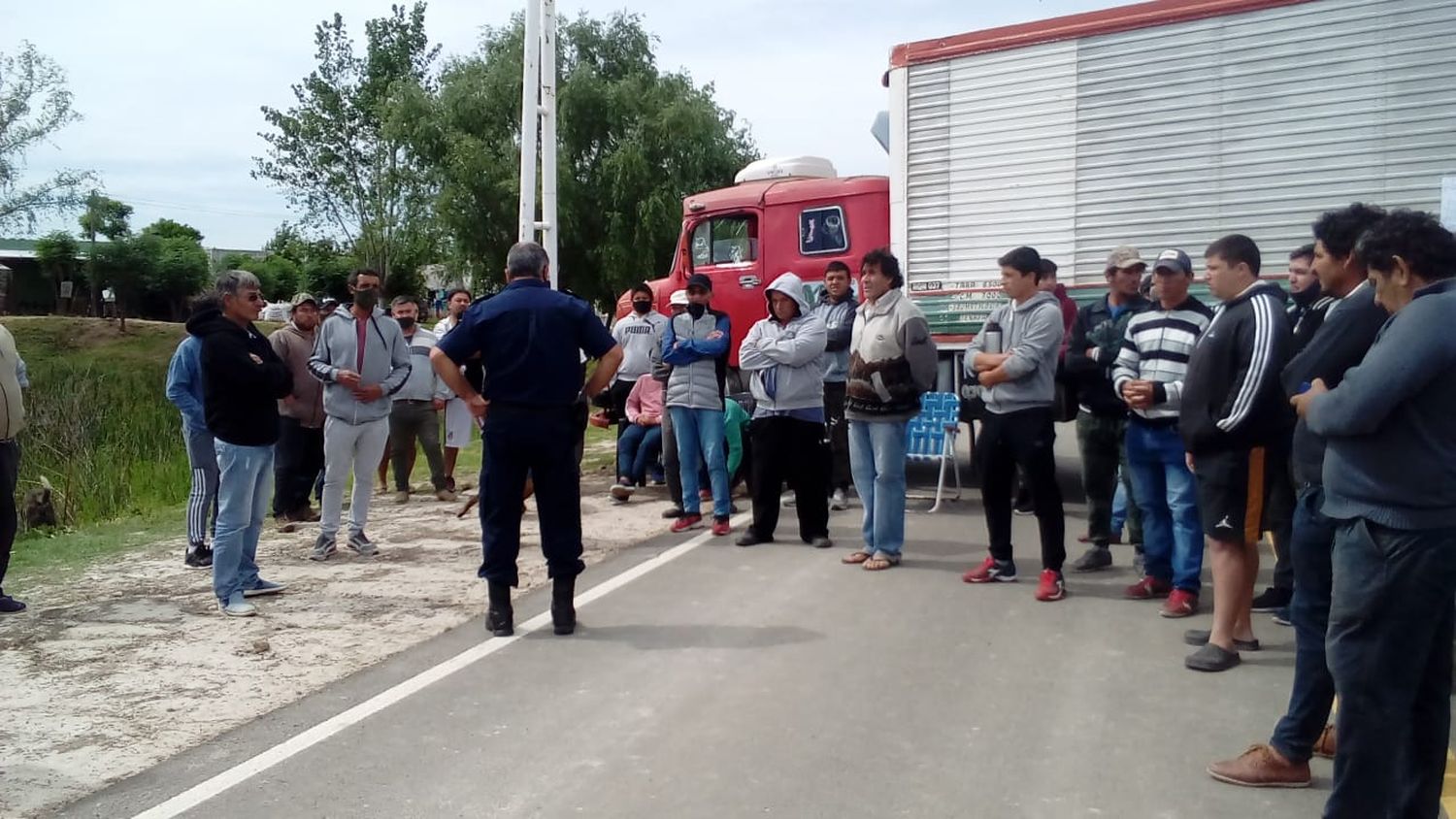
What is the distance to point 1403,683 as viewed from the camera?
10.8 feet

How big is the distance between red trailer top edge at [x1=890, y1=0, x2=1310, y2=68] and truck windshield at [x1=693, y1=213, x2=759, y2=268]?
7.26ft

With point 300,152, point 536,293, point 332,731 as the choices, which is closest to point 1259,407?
point 536,293

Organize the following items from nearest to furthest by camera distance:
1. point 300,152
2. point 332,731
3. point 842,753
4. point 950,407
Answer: point 842,753 < point 332,731 < point 950,407 < point 300,152

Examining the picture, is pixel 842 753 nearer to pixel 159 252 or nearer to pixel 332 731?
pixel 332 731

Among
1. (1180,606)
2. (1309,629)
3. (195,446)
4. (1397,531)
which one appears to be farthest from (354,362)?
(1397,531)

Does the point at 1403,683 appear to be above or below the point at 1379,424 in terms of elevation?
below

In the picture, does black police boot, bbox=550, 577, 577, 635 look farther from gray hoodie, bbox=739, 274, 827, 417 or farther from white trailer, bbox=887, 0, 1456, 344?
white trailer, bbox=887, 0, 1456, 344

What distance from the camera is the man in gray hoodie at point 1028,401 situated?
6520mm

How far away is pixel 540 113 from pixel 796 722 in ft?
25.2

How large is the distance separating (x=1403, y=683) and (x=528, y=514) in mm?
7496

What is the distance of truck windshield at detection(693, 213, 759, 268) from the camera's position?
11.8 metres

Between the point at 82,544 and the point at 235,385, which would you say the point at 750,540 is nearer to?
the point at 235,385

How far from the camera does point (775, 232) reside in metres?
11.6

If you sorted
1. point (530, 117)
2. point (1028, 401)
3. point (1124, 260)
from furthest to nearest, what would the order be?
point (530, 117) < point (1124, 260) < point (1028, 401)
